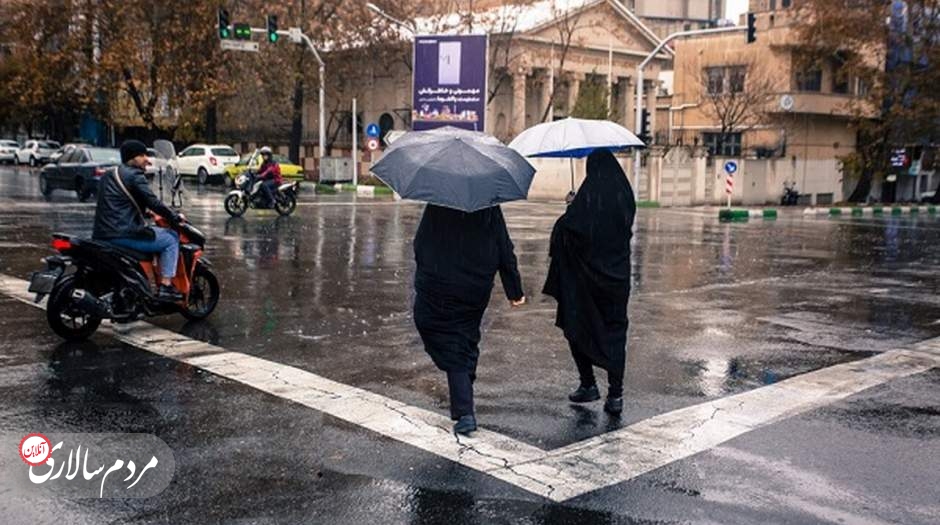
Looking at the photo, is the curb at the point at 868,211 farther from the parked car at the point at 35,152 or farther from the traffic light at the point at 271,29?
the parked car at the point at 35,152

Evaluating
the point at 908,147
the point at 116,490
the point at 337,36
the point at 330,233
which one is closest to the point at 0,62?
the point at 337,36

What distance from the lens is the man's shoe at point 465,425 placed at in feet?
19.2

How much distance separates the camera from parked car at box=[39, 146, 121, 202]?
26391 mm

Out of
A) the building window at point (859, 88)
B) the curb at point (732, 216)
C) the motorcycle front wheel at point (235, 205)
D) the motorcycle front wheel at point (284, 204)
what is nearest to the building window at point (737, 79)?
the building window at point (859, 88)

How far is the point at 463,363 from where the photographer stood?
5867 millimetres

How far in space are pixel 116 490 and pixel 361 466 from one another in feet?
4.34

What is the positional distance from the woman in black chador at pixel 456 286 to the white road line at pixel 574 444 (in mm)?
384

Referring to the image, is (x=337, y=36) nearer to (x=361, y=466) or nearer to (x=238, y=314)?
(x=238, y=314)

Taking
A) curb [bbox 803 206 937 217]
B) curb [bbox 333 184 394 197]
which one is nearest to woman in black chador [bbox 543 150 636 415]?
curb [bbox 333 184 394 197]

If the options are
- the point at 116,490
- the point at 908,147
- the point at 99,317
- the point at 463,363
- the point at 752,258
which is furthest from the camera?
the point at 908,147

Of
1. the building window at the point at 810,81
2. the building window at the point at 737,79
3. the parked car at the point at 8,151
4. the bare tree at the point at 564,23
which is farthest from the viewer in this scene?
the parked car at the point at 8,151

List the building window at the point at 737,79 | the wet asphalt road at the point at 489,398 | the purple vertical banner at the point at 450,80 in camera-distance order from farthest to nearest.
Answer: the building window at the point at 737,79, the purple vertical banner at the point at 450,80, the wet asphalt road at the point at 489,398

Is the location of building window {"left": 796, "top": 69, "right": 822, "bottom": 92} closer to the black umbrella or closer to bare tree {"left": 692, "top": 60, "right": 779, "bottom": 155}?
bare tree {"left": 692, "top": 60, "right": 779, "bottom": 155}

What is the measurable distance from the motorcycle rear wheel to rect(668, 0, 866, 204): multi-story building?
134ft
